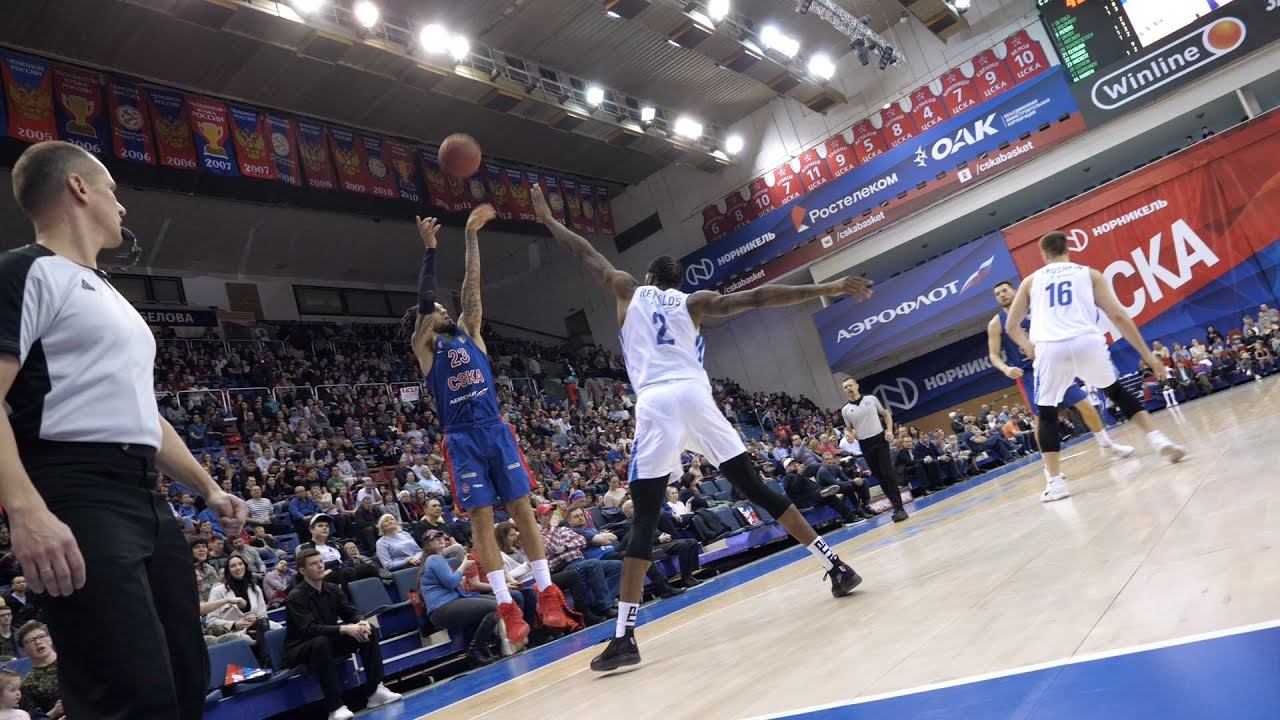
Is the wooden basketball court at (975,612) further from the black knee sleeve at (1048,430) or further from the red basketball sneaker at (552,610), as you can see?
the black knee sleeve at (1048,430)

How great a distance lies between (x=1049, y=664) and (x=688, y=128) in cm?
2094

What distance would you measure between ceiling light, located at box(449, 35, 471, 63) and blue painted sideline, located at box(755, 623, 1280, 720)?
15717mm

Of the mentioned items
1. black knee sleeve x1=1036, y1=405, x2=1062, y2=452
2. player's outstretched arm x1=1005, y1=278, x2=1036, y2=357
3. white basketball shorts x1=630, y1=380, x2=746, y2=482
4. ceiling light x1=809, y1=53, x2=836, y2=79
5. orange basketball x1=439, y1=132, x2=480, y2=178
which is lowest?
black knee sleeve x1=1036, y1=405, x2=1062, y2=452

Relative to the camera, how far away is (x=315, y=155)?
54.1 feet

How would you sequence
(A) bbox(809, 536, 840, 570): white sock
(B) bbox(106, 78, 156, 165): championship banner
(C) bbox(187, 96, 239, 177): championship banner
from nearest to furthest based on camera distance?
(A) bbox(809, 536, 840, 570): white sock → (B) bbox(106, 78, 156, 165): championship banner → (C) bbox(187, 96, 239, 177): championship banner

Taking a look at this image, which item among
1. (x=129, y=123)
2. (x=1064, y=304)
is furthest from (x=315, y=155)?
(x=1064, y=304)

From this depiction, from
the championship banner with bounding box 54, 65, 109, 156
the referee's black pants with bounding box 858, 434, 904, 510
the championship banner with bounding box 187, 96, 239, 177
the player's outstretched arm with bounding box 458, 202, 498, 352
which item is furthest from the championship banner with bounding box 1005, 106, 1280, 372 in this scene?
the championship banner with bounding box 54, 65, 109, 156

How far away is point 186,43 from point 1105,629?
17.0 meters

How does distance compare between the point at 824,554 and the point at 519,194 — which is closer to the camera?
the point at 824,554

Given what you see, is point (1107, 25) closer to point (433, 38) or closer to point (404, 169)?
point (433, 38)

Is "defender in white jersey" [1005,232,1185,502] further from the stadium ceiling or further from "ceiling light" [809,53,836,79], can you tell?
"ceiling light" [809,53,836,79]

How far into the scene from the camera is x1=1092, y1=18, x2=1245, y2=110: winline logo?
17188mm

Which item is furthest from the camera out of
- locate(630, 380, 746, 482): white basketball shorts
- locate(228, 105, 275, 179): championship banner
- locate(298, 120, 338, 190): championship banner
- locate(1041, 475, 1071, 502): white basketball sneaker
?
locate(298, 120, 338, 190): championship banner

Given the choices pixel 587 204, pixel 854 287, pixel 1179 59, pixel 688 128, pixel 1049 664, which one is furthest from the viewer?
pixel 587 204
